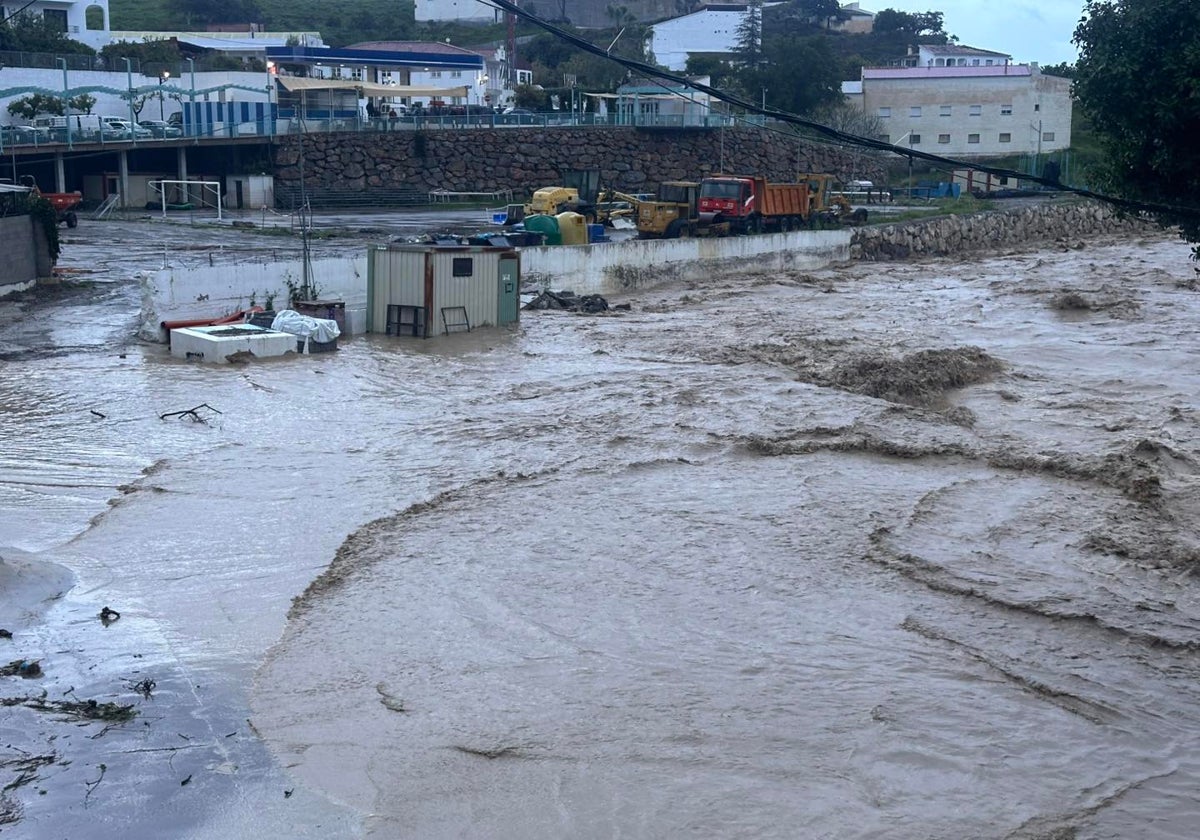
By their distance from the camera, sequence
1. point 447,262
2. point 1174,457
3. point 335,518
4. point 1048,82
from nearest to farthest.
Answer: point 335,518 < point 1174,457 < point 447,262 < point 1048,82

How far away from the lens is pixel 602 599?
38.6 feet

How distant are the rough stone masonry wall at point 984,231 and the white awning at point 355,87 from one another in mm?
27136

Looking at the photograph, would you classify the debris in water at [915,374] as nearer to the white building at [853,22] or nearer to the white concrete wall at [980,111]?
the white concrete wall at [980,111]

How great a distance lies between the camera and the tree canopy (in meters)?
9.92

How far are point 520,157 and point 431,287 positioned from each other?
34335 mm

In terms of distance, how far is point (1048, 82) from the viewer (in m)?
73.6

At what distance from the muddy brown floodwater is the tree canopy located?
3692mm

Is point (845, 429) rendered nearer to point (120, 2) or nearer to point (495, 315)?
point (495, 315)

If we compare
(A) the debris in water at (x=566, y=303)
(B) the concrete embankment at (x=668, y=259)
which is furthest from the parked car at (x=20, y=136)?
(A) the debris in water at (x=566, y=303)

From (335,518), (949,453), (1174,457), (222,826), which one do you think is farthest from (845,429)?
(222,826)

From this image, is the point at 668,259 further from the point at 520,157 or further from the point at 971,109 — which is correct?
the point at 971,109

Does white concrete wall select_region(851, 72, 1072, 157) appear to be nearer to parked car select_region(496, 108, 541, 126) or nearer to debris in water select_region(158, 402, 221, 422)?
parked car select_region(496, 108, 541, 126)

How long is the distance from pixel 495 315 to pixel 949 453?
12065mm

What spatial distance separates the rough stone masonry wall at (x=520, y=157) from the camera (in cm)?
5441
